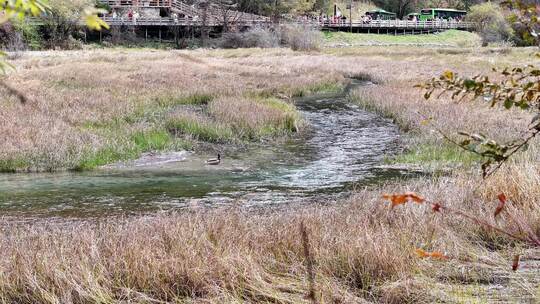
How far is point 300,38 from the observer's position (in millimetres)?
79062

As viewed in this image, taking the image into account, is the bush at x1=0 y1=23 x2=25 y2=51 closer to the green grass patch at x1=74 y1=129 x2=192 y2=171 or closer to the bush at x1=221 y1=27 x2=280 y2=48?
the bush at x1=221 y1=27 x2=280 y2=48

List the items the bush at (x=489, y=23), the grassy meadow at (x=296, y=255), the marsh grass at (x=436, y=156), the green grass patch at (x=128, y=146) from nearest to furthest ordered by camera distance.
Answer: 1. the grassy meadow at (x=296, y=255)
2. the marsh grass at (x=436, y=156)
3. the green grass patch at (x=128, y=146)
4. the bush at (x=489, y=23)

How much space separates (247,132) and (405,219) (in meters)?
13.7

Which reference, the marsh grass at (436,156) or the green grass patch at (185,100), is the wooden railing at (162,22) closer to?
the green grass patch at (185,100)

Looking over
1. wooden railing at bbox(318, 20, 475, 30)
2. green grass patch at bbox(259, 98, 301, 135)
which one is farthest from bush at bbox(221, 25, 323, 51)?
green grass patch at bbox(259, 98, 301, 135)

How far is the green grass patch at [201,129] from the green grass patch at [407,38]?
71.5 metres

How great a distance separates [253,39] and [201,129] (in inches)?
2373

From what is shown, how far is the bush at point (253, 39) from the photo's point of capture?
78000 mm

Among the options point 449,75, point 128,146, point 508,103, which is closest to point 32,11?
point 449,75

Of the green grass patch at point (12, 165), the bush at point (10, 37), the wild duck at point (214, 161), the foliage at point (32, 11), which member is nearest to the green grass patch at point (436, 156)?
the wild duck at point (214, 161)

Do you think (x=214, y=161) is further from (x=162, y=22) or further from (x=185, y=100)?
(x=162, y=22)

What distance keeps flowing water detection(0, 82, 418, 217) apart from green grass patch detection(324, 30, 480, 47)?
241 feet

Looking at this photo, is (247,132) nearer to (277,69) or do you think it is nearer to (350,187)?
(350,187)

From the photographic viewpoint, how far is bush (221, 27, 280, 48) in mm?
78000
